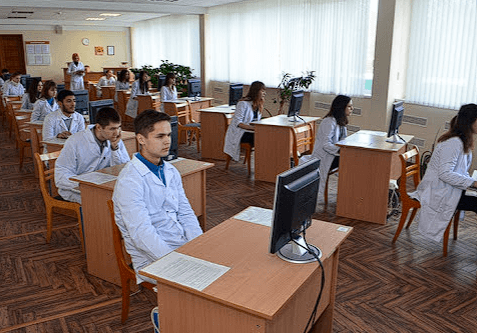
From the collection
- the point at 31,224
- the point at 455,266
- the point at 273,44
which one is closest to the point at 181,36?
the point at 273,44

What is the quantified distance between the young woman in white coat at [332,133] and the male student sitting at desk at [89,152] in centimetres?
211

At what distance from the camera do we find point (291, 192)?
1.76 metres

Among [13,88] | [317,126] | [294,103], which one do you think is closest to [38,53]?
[13,88]

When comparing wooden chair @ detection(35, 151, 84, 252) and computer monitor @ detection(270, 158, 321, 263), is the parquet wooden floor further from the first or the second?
computer monitor @ detection(270, 158, 321, 263)

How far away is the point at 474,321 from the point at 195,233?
1.84 meters

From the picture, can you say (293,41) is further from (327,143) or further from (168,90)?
(327,143)

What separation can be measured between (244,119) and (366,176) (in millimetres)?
2151

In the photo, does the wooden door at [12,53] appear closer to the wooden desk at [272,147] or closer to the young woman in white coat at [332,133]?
the wooden desk at [272,147]

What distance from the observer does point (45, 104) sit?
19.7ft

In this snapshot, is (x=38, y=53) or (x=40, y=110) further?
(x=38, y=53)

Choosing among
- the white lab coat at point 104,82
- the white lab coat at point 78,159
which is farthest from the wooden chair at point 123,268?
the white lab coat at point 104,82

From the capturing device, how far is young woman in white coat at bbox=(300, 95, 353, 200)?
466 cm

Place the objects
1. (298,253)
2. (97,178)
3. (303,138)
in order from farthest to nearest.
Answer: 1. (303,138)
2. (97,178)
3. (298,253)

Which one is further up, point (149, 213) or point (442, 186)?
point (149, 213)
